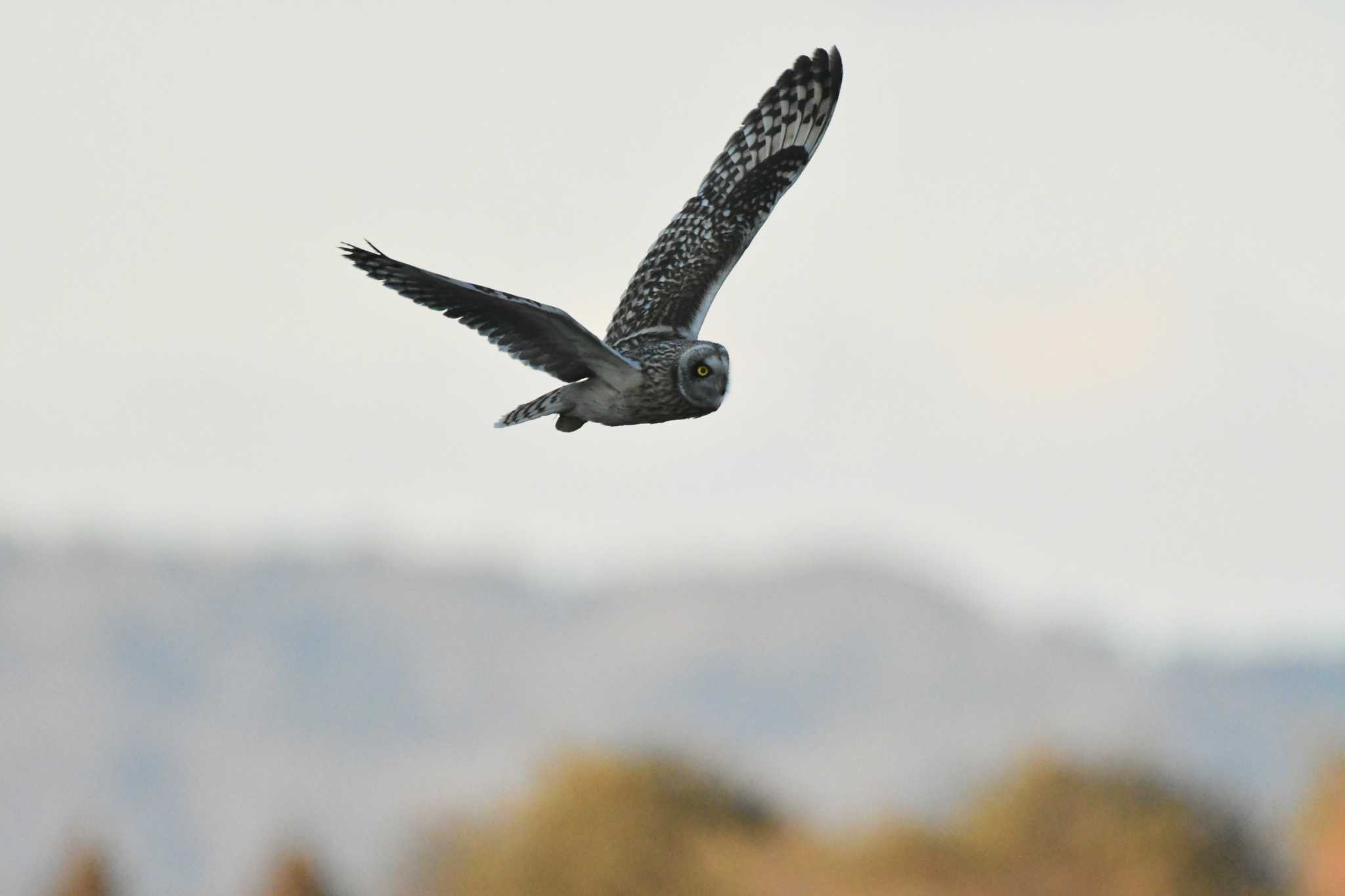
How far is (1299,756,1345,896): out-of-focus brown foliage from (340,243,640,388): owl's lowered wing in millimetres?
36082

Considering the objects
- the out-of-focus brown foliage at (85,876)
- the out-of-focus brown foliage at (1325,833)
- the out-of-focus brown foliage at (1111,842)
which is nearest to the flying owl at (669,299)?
the out-of-focus brown foliage at (85,876)

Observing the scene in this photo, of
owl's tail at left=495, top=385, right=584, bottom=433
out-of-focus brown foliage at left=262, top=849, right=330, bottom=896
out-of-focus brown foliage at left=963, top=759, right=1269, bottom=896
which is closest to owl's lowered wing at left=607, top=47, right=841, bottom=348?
owl's tail at left=495, top=385, right=584, bottom=433

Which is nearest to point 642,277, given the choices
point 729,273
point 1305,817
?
point 729,273

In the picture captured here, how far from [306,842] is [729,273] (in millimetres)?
22654

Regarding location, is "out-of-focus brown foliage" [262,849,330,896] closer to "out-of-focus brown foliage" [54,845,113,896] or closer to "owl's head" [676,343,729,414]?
"out-of-focus brown foliage" [54,845,113,896]

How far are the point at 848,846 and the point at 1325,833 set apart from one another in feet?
36.8

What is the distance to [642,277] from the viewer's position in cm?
1891

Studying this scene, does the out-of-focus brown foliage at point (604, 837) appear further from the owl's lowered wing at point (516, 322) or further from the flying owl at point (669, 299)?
the owl's lowered wing at point (516, 322)

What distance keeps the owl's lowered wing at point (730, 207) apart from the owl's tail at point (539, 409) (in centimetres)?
140

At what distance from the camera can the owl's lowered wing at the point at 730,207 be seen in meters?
18.4

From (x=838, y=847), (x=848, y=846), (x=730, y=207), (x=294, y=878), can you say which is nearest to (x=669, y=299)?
(x=730, y=207)

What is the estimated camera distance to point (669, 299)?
726 inches

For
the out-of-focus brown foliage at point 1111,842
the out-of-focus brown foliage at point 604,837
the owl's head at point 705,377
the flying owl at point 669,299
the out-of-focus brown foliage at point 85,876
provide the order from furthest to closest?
the out-of-focus brown foliage at point 604,837
the out-of-focus brown foliage at point 1111,842
the out-of-focus brown foliage at point 85,876
the owl's head at point 705,377
the flying owl at point 669,299

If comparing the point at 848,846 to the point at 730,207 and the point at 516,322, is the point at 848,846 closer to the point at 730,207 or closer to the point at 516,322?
the point at 730,207
